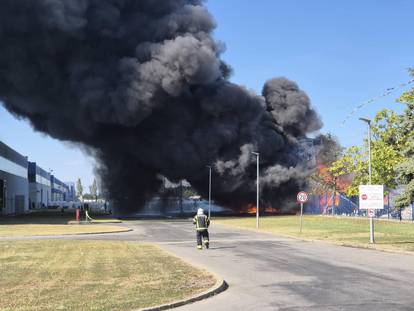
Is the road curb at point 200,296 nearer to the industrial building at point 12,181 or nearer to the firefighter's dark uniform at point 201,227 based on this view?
the firefighter's dark uniform at point 201,227

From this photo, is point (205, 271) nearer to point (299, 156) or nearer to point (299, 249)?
point (299, 249)

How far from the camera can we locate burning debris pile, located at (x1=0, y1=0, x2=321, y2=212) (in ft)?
167

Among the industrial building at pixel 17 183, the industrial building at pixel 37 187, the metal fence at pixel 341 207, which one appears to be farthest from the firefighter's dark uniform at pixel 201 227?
the industrial building at pixel 37 187

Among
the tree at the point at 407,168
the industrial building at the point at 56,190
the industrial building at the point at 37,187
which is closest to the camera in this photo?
the tree at the point at 407,168

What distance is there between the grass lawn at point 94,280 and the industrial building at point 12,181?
58.6m

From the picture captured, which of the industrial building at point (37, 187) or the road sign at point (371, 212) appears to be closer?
the road sign at point (371, 212)

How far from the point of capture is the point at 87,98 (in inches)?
1992

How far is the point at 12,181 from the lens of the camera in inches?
3223

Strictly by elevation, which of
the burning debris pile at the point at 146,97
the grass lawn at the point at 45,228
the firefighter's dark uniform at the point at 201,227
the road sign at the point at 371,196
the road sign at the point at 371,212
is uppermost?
the burning debris pile at the point at 146,97

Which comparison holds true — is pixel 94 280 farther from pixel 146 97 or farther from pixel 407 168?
pixel 146 97

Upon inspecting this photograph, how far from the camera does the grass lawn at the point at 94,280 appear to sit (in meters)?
8.38

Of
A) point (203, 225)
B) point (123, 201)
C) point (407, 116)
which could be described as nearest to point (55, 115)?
point (123, 201)

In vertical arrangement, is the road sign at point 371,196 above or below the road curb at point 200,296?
above

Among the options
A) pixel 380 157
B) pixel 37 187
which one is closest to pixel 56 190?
pixel 37 187
